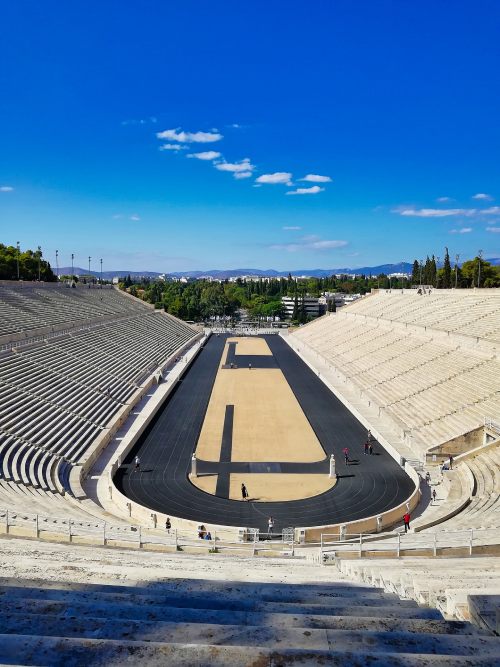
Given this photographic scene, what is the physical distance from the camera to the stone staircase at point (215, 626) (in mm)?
3148

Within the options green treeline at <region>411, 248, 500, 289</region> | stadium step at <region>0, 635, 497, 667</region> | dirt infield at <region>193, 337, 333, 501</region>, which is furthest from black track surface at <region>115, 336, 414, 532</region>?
green treeline at <region>411, 248, 500, 289</region>

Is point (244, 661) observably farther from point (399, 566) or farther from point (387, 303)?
point (387, 303)

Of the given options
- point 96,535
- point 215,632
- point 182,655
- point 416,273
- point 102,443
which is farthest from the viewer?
point 416,273

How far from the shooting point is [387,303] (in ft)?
196

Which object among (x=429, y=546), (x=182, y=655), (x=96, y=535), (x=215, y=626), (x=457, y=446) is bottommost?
(x=457, y=446)

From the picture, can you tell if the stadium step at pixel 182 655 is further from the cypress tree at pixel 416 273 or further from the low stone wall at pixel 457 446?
the cypress tree at pixel 416 273

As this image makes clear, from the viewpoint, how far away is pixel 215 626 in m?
3.69

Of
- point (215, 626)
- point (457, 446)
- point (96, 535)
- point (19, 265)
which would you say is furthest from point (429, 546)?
point (19, 265)

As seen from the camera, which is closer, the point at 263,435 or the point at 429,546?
the point at 429,546

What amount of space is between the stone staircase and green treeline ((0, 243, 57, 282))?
63.6 metres

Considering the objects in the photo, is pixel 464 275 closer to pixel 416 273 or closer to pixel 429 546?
pixel 416 273

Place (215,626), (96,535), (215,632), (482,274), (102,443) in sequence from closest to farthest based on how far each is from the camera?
(215,632) < (215,626) < (96,535) < (102,443) < (482,274)

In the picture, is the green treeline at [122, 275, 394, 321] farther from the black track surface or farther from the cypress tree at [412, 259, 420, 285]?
the black track surface

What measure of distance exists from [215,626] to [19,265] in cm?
7360
